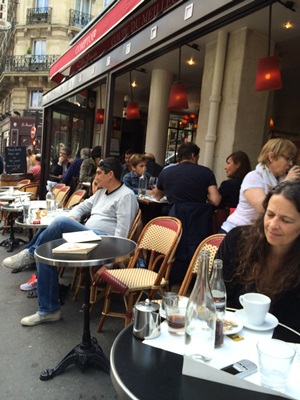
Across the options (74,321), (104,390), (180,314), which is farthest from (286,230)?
(74,321)

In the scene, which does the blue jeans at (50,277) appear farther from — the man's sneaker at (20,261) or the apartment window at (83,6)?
the apartment window at (83,6)

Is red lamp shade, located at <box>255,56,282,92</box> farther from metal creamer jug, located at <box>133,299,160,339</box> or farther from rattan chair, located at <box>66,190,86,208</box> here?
metal creamer jug, located at <box>133,299,160,339</box>

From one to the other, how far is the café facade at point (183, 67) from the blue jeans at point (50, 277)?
1.97 meters

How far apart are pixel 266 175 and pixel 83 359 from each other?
1.87 meters

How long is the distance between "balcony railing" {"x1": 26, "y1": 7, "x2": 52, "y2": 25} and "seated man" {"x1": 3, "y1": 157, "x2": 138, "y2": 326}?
988 inches

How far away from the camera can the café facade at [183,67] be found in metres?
2.95

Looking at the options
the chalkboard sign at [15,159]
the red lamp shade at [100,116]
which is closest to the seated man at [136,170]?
the red lamp shade at [100,116]

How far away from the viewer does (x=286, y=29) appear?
4.71 m

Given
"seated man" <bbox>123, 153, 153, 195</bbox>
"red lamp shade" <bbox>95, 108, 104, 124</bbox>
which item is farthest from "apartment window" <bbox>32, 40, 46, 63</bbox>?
"seated man" <bbox>123, 153, 153, 195</bbox>

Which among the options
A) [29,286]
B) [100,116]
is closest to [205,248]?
[29,286]

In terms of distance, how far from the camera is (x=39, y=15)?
23.8m

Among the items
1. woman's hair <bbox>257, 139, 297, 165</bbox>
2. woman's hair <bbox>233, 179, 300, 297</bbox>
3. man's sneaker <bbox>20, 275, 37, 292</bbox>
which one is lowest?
man's sneaker <bbox>20, 275, 37, 292</bbox>

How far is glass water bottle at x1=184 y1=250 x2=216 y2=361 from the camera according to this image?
1019 millimetres

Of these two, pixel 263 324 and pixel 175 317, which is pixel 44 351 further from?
pixel 263 324
